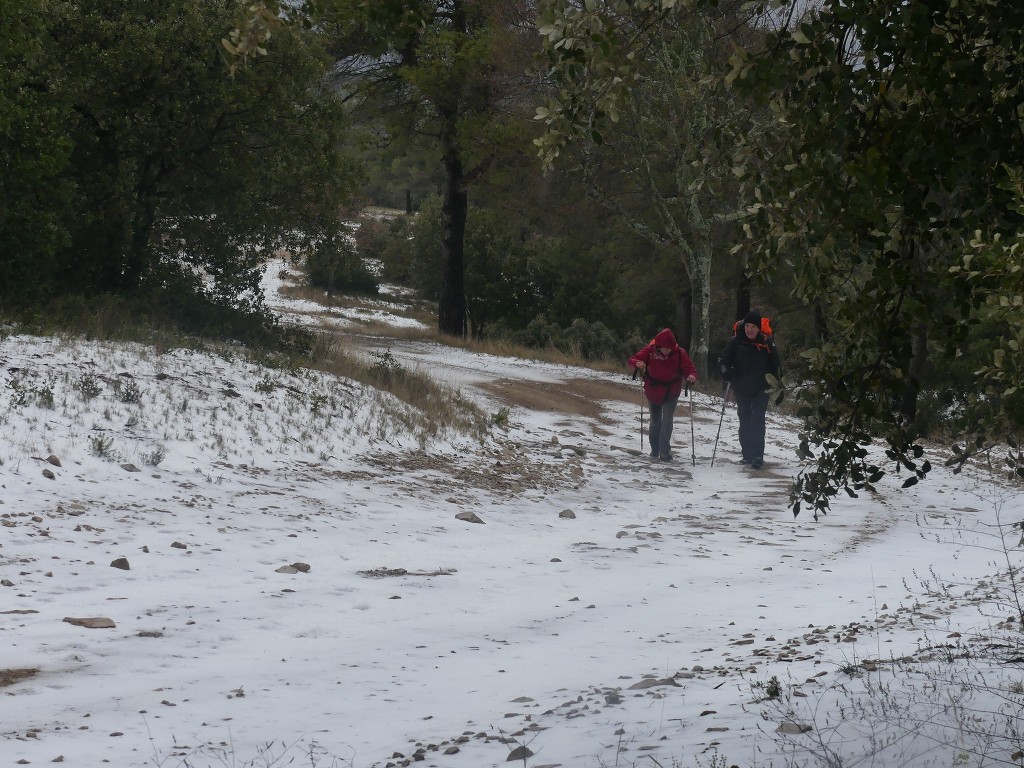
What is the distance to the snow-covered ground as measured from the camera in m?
4.38

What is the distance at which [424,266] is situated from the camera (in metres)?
46.5

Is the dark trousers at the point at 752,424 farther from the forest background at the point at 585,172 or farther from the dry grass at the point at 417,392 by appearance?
the dry grass at the point at 417,392

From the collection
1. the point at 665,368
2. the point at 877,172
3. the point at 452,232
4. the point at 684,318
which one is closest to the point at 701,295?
the point at 452,232

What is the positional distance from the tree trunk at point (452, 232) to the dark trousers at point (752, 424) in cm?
1396

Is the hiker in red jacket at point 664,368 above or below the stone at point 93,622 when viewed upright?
above

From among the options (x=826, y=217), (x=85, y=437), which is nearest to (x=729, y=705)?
(x=826, y=217)

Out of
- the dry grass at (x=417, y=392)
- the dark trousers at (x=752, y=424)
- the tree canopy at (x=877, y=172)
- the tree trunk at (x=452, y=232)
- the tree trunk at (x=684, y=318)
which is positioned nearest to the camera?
the tree canopy at (x=877, y=172)

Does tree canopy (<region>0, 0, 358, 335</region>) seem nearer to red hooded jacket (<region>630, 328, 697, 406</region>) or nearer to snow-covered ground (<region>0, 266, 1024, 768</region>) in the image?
snow-covered ground (<region>0, 266, 1024, 768</region>)

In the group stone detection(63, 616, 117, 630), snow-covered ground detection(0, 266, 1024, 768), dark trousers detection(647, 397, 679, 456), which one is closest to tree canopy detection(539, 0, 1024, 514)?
snow-covered ground detection(0, 266, 1024, 768)

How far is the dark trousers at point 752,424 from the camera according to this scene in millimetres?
14383

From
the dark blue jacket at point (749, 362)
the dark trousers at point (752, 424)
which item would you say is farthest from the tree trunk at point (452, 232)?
the dark trousers at point (752, 424)

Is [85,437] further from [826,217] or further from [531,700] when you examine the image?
[826,217]

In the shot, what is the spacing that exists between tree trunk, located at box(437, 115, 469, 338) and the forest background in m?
0.08

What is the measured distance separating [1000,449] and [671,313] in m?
24.4
